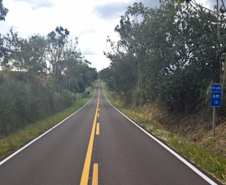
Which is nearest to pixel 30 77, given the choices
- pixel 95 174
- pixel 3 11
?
pixel 3 11

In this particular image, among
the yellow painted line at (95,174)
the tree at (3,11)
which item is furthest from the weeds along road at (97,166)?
the tree at (3,11)

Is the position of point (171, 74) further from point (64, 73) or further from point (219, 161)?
point (64, 73)

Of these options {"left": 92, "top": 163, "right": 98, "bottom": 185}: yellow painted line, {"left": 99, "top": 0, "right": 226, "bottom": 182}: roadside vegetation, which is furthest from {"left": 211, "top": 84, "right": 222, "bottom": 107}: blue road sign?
{"left": 92, "top": 163, "right": 98, "bottom": 185}: yellow painted line

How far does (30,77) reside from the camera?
84.9 ft

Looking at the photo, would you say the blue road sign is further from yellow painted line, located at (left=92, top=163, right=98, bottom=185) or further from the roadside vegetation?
yellow painted line, located at (left=92, top=163, right=98, bottom=185)

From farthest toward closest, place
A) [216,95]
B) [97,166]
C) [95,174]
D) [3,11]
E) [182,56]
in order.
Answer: [3,11]
[182,56]
[216,95]
[97,166]
[95,174]

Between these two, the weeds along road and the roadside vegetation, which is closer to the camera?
the weeds along road

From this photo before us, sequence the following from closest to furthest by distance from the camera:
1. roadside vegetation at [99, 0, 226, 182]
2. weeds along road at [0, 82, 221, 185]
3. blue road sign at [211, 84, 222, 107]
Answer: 1. weeds along road at [0, 82, 221, 185]
2. blue road sign at [211, 84, 222, 107]
3. roadside vegetation at [99, 0, 226, 182]

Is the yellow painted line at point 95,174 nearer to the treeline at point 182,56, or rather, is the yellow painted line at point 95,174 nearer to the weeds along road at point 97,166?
the weeds along road at point 97,166

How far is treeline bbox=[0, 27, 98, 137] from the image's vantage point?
14395 millimetres

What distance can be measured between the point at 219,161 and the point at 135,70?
88.9ft

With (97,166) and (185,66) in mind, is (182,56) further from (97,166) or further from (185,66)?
(97,166)

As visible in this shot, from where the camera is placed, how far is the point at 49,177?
17.2 feet

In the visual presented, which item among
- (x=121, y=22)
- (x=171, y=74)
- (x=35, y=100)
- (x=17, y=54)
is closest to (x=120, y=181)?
(x=171, y=74)
